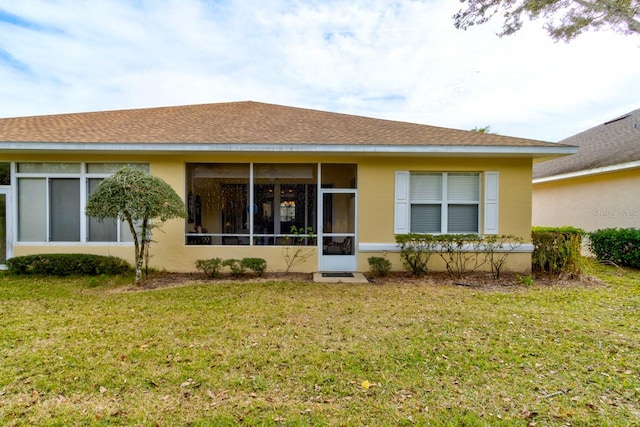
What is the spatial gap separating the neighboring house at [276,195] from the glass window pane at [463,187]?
0.09 ft

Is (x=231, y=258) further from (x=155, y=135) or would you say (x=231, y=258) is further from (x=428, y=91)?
(x=428, y=91)

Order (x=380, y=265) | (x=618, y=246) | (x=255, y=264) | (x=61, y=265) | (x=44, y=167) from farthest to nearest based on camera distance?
(x=618, y=246) < (x=44, y=167) < (x=380, y=265) < (x=255, y=264) < (x=61, y=265)

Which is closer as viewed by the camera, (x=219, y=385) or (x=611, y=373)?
(x=219, y=385)

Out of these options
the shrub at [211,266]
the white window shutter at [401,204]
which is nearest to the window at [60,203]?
the shrub at [211,266]

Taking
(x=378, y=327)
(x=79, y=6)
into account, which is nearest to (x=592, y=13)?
(x=378, y=327)

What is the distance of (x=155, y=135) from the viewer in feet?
25.4

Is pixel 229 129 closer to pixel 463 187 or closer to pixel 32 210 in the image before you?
pixel 32 210

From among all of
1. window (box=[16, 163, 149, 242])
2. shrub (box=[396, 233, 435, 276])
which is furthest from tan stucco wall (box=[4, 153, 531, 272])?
window (box=[16, 163, 149, 242])

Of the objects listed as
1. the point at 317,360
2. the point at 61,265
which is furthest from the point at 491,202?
the point at 61,265

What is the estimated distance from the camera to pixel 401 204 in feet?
26.0

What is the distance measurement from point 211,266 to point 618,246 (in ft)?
37.3

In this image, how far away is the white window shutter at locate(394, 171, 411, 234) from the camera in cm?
792

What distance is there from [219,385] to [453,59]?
14963 mm

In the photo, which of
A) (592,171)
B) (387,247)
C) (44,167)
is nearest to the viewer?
(44,167)
